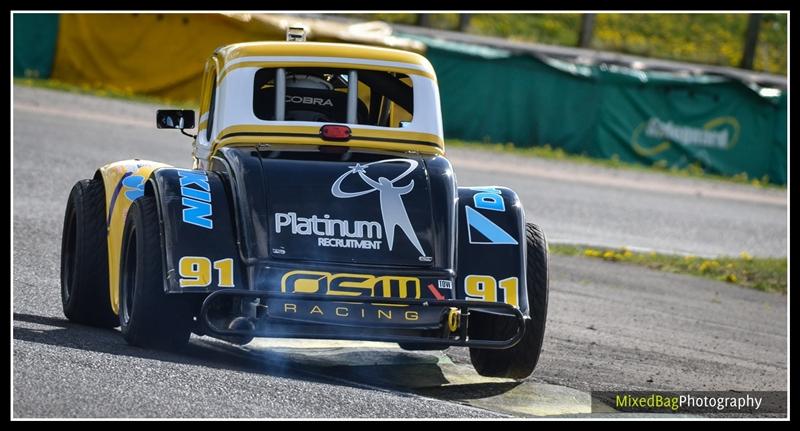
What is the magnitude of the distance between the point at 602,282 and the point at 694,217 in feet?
24.1

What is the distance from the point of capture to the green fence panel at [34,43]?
85.5 ft

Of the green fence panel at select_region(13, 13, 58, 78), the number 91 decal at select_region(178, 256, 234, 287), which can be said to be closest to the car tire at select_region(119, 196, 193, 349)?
the number 91 decal at select_region(178, 256, 234, 287)

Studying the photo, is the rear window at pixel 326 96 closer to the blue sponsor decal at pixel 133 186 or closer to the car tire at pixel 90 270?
the blue sponsor decal at pixel 133 186

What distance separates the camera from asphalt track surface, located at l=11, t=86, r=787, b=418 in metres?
6.29

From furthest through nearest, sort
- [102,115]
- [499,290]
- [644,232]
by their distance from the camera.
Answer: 1. [102,115]
2. [644,232]
3. [499,290]

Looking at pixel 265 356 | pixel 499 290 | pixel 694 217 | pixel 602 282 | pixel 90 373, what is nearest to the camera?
pixel 90 373

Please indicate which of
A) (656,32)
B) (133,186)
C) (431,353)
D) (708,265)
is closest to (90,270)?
(133,186)

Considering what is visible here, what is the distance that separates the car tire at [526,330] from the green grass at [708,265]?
6586 mm

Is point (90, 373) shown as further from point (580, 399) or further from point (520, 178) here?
point (520, 178)

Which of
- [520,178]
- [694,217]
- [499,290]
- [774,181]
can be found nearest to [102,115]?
[520,178]

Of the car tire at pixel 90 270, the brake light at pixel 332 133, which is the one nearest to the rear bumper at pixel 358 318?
the car tire at pixel 90 270

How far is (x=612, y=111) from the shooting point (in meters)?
25.9

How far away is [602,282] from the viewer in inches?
503

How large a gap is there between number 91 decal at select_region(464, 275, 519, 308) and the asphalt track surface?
532mm
